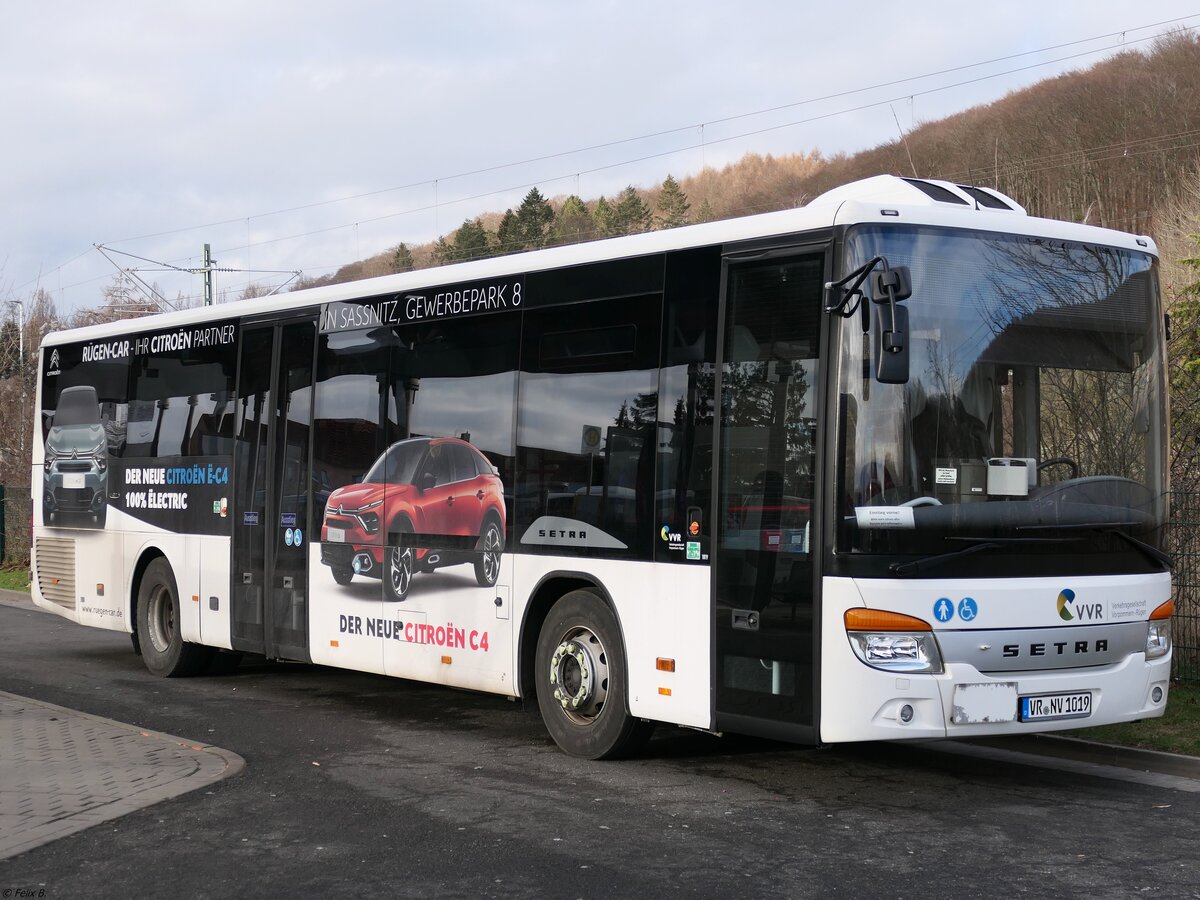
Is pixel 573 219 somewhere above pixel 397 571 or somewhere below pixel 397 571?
above

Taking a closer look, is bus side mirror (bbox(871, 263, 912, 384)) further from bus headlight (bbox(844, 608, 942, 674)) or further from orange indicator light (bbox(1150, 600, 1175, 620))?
orange indicator light (bbox(1150, 600, 1175, 620))

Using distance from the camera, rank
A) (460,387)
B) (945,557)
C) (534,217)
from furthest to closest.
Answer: (534,217) < (460,387) < (945,557)

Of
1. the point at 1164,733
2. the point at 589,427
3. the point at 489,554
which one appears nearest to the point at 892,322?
the point at 589,427

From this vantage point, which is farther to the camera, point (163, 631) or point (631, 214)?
point (631, 214)

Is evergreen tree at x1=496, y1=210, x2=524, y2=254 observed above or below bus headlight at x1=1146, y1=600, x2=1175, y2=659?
above

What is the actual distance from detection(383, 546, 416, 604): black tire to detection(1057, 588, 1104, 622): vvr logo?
15.6ft

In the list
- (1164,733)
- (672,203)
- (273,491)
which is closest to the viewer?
(1164,733)

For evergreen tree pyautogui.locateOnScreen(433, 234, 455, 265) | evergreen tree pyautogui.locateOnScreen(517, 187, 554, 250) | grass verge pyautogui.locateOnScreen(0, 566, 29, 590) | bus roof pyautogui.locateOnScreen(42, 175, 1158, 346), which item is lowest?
grass verge pyautogui.locateOnScreen(0, 566, 29, 590)

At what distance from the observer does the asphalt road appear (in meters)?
6.25

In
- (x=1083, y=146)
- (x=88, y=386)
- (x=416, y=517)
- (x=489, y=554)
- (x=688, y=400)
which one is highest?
(x=1083, y=146)

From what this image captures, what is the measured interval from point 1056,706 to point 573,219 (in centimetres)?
7968

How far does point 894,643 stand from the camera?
24.3ft

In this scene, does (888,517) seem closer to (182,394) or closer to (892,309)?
(892,309)

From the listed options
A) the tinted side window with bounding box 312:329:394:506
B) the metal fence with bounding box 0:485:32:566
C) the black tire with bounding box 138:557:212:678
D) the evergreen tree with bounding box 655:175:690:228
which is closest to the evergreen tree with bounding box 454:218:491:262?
the evergreen tree with bounding box 655:175:690:228
